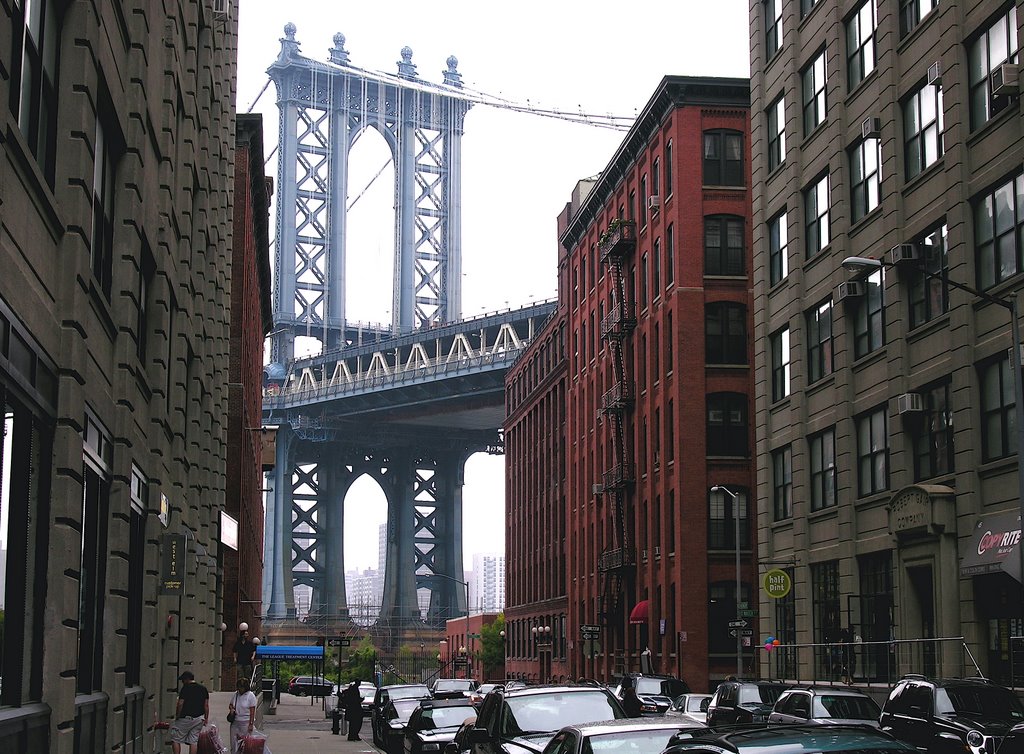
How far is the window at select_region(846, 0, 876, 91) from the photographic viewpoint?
37.4 meters

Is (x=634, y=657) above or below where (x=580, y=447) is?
below

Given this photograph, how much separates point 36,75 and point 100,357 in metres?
5.27

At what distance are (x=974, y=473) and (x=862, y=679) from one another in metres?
7.20

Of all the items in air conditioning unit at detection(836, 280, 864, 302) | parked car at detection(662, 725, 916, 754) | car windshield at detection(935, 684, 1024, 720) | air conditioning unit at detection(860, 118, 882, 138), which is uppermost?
air conditioning unit at detection(860, 118, 882, 138)

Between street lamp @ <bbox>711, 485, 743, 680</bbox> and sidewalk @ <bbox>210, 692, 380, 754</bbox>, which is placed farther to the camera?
street lamp @ <bbox>711, 485, 743, 680</bbox>

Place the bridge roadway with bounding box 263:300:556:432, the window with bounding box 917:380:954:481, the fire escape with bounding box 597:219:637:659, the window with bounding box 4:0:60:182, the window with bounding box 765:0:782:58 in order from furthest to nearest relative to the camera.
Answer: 1. the bridge roadway with bounding box 263:300:556:432
2. the fire escape with bounding box 597:219:637:659
3. the window with bounding box 765:0:782:58
4. the window with bounding box 917:380:954:481
5. the window with bounding box 4:0:60:182

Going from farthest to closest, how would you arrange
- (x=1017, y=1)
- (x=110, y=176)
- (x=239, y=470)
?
1. (x=239, y=470)
2. (x=1017, y=1)
3. (x=110, y=176)

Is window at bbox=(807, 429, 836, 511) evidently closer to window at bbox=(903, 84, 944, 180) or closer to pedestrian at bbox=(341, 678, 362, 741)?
window at bbox=(903, 84, 944, 180)

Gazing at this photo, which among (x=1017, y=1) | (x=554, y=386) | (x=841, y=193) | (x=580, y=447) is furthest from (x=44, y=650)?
(x=554, y=386)

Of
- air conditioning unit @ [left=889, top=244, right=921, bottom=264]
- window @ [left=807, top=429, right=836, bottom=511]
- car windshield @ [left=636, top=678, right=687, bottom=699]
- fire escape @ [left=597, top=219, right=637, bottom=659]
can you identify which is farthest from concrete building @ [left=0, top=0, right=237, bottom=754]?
fire escape @ [left=597, top=219, right=637, bottom=659]

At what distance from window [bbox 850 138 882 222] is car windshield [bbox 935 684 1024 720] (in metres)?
17.7

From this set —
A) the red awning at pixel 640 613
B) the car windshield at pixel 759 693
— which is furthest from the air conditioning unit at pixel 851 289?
the red awning at pixel 640 613

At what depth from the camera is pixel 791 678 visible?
40.1 meters

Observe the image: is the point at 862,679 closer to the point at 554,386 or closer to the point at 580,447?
the point at 580,447
